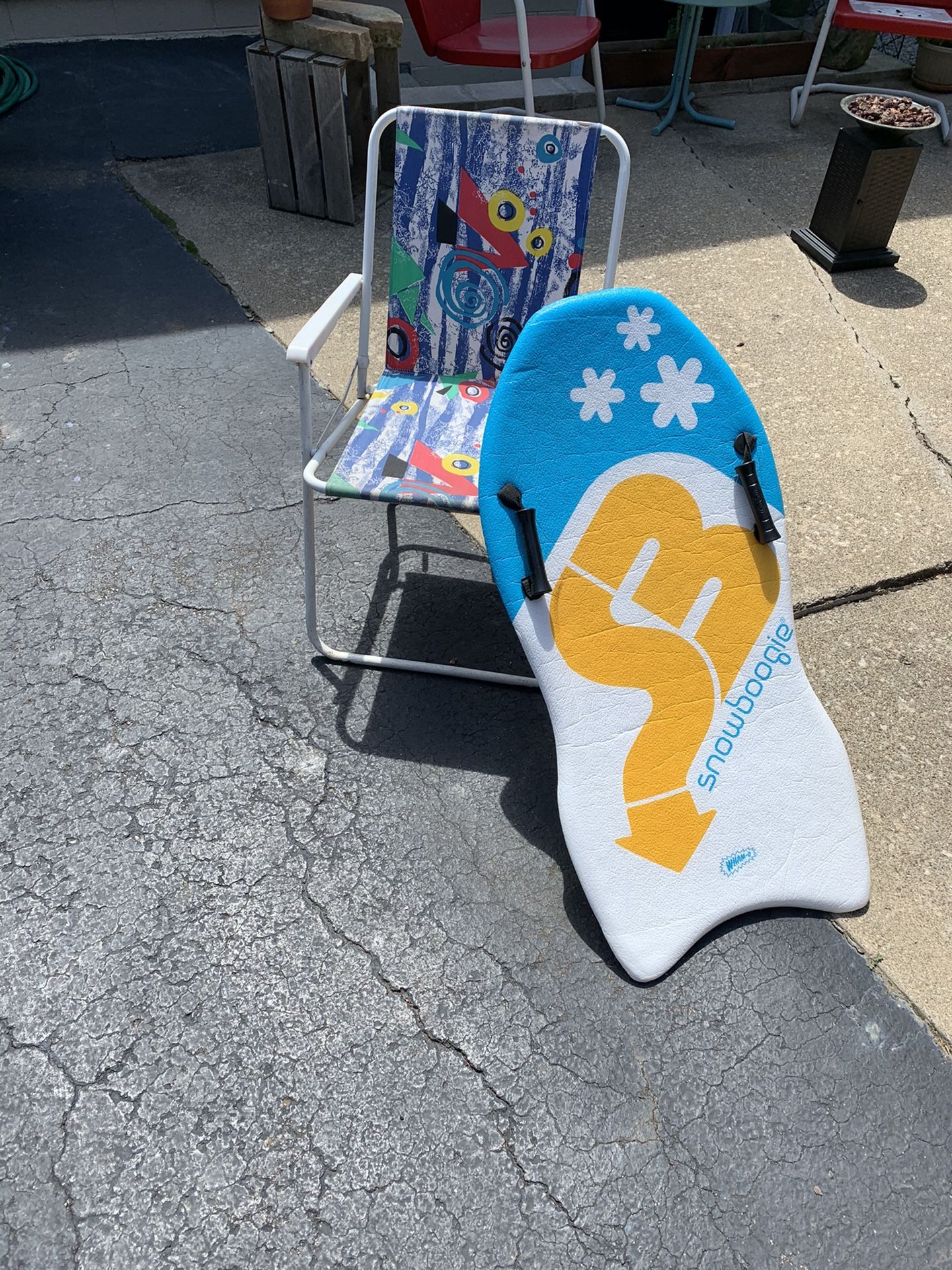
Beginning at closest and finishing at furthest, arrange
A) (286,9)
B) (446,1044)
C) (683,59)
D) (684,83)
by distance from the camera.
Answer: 1. (446,1044)
2. (286,9)
3. (683,59)
4. (684,83)

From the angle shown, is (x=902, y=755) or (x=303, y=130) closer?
(x=902, y=755)

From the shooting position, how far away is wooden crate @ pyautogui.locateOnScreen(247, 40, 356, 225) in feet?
13.2

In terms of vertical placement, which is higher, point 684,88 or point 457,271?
point 457,271

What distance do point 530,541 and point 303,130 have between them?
10.2 feet

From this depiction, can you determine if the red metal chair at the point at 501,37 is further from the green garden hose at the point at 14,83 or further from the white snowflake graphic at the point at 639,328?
the white snowflake graphic at the point at 639,328

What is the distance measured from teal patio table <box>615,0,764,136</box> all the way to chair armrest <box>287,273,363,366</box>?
360 centimetres

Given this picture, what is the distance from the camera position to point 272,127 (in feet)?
13.8

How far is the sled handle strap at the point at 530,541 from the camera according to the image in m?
2.02

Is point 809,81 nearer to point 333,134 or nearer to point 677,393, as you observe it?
point 333,134

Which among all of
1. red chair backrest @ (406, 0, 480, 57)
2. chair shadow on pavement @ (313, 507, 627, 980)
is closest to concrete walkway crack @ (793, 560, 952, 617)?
chair shadow on pavement @ (313, 507, 627, 980)

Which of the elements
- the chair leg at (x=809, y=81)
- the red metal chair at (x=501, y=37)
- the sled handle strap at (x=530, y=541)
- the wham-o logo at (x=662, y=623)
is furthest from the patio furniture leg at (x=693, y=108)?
the sled handle strap at (x=530, y=541)

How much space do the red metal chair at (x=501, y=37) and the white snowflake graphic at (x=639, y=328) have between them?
2.54m

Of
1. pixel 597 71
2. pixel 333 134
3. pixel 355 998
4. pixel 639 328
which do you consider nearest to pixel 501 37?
pixel 597 71

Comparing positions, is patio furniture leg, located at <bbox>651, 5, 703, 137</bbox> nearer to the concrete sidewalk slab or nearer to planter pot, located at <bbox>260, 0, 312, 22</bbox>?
planter pot, located at <bbox>260, 0, 312, 22</bbox>
